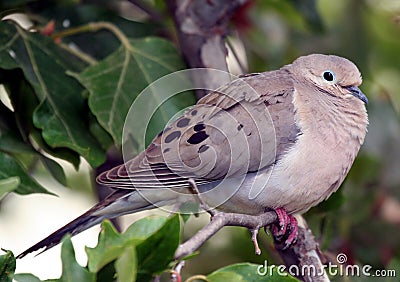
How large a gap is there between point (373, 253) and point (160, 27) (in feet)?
3.89

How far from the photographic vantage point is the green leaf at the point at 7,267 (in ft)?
6.02

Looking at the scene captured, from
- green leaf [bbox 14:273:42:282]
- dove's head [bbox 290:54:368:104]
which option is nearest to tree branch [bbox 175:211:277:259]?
green leaf [bbox 14:273:42:282]

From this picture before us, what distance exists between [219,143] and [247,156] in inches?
3.7

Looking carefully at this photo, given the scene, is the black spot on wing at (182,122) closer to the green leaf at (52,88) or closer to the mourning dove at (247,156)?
the mourning dove at (247,156)

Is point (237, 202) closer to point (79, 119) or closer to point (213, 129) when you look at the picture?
point (213, 129)

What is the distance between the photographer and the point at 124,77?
2748mm

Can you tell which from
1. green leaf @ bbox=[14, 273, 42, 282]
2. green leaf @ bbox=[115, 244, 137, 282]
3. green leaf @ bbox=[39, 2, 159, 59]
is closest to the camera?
green leaf @ bbox=[115, 244, 137, 282]

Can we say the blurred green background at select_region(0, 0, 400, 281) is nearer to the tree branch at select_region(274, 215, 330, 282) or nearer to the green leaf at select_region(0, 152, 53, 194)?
the tree branch at select_region(274, 215, 330, 282)

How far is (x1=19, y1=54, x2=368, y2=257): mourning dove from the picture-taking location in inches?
92.8

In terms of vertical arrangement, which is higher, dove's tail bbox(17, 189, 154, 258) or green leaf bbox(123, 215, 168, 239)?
green leaf bbox(123, 215, 168, 239)

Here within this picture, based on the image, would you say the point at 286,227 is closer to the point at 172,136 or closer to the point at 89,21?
the point at 172,136

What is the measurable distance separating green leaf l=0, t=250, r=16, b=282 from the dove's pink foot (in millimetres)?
852

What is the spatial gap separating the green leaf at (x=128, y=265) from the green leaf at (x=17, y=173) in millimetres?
889

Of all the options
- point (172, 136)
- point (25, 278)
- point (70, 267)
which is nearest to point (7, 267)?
point (25, 278)
